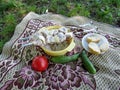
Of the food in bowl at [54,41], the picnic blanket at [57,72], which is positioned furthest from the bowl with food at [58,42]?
the picnic blanket at [57,72]

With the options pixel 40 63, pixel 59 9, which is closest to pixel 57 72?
pixel 40 63

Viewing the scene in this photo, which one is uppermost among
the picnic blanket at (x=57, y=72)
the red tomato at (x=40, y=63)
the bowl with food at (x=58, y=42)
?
the bowl with food at (x=58, y=42)

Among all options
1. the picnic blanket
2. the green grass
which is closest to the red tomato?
the picnic blanket

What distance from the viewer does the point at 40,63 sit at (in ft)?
6.49

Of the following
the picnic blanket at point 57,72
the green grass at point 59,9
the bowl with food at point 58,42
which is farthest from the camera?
the green grass at point 59,9

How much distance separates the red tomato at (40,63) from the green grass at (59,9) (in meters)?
0.69

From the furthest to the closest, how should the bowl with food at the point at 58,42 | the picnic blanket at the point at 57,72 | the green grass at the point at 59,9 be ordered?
the green grass at the point at 59,9 < the bowl with food at the point at 58,42 < the picnic blanket at the point at 57,72

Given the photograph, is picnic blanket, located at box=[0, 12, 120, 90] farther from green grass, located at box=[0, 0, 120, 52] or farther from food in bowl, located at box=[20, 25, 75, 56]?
green grass, located at box=[0, 0, 120, 52]

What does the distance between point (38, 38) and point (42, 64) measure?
220 mm

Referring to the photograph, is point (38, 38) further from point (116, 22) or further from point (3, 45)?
point (116, 22)

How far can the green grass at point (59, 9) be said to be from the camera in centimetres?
269

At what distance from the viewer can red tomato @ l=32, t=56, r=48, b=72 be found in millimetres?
1983

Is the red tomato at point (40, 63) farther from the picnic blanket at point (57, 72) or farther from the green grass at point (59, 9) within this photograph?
the green grass at point (59, 9)

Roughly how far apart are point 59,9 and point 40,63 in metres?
1.05
